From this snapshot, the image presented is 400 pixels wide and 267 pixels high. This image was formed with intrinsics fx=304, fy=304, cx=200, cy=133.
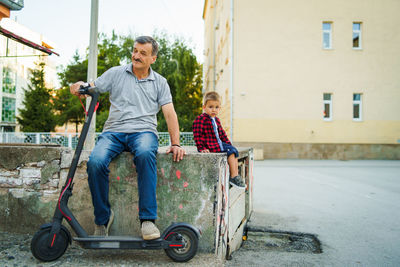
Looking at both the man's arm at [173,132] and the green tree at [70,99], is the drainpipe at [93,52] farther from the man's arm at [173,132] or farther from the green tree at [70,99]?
the green tree at [70,99]

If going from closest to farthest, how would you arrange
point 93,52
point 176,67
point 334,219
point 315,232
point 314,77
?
point 315,232 < point 334,219 < point 93,52 < point 314,77 < point 176,67

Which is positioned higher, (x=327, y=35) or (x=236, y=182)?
(x=327, y=35)

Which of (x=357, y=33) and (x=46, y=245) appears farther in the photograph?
(x=357, y=33)

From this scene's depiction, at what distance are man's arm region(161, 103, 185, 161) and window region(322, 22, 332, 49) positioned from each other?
1798 cm

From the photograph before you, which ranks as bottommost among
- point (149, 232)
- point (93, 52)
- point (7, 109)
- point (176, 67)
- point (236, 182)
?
point (149, 232)

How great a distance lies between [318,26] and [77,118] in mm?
30325

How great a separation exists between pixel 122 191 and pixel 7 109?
41.3 m

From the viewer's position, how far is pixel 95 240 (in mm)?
2234

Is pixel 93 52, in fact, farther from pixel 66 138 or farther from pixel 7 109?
pixel 7 109

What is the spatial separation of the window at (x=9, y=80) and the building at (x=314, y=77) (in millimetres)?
29555

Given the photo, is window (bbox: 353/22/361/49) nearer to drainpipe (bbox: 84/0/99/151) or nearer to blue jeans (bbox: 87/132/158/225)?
drainpipe (bbox: 84/0/99/151)

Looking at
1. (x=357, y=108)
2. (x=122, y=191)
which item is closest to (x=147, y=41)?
(x=122, y=191)

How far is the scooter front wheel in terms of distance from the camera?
222 cm

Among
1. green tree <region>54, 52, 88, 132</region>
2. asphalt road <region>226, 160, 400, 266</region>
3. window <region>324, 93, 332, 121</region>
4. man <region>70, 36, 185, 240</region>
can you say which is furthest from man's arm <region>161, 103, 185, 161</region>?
green tree <region>54, 52, 88, 132</region>
